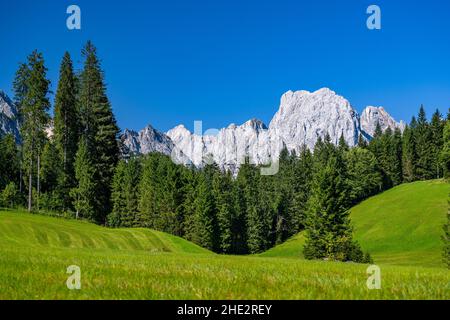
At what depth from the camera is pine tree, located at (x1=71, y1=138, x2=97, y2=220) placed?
74312 mm

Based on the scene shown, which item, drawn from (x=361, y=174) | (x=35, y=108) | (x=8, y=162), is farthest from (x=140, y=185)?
(x=361, y=174)

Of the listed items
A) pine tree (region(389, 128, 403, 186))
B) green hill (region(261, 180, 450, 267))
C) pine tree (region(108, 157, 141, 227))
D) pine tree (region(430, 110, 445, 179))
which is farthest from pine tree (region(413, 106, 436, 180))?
pine tree (region(108, 157, 141, 227))

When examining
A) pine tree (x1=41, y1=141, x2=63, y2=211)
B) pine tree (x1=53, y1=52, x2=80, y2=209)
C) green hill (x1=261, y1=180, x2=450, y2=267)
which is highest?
pine tree (x1=53, y1=52, x2=80, y2=209)

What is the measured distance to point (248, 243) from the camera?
115 meters

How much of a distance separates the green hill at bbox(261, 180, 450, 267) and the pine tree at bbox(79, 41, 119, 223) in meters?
47.0

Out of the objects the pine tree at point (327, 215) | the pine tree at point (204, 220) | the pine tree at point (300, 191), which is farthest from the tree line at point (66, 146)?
the pine tree at point (300, 191)

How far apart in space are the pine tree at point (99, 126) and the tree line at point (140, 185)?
212 millimetres

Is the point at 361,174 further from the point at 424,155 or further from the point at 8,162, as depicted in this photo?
the point at 8,162

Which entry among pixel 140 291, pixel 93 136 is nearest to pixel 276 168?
pixel 93 136

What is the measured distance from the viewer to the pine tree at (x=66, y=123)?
258 ft

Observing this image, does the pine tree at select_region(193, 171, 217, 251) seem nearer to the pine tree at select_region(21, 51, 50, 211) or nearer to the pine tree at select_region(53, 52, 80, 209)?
the pine tree at select_region(53, 52, 80, 209)

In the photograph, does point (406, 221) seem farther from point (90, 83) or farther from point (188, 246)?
point (90, 83)

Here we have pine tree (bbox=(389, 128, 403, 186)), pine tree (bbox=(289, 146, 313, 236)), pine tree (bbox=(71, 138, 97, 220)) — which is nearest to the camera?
pine tree (bbox=(71, 138, 97, 220))

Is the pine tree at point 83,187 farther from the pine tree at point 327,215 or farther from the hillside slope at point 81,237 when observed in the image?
the pine tree at point 327,215
